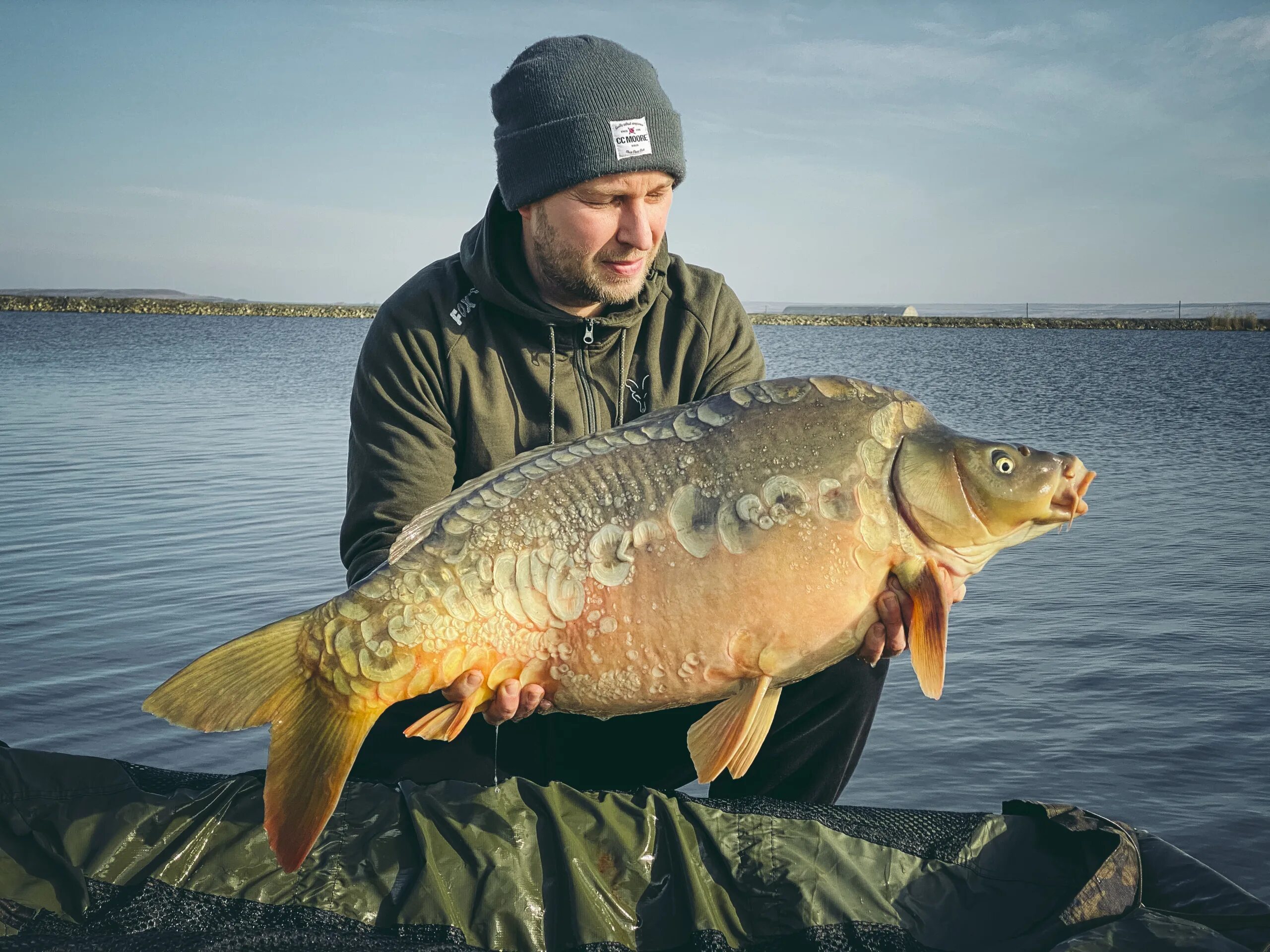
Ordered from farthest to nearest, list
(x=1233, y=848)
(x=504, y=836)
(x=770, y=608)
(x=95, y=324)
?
1. (x=95, y=324)
2. (x=1233, y=848)
3. (x=504, y=836)
4. (x=770, y=608)

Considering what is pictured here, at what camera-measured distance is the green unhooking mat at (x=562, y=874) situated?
2.50m

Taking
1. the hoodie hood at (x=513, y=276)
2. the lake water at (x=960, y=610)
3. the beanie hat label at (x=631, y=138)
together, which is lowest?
the lake water at (x=960, y=610)

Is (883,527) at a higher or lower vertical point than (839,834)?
higher

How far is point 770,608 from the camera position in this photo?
98.3 inches

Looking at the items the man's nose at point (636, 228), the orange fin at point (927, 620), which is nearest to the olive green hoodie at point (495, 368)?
the man's nose at point (636, 228)

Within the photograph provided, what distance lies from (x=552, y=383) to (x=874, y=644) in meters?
1.43

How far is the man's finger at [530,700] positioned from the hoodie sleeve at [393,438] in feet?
2.43

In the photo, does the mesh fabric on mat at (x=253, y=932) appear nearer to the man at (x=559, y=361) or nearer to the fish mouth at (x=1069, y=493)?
the man at (x=559, y=361)

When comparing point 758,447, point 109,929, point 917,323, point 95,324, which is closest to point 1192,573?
point 758,447

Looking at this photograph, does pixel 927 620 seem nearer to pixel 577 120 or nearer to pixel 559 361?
pixel 559 361

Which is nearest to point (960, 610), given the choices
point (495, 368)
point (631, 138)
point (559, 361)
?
point (559, 361)

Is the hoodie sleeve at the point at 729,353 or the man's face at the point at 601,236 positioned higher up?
the man's face at the point at 601,236

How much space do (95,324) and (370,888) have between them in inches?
2592

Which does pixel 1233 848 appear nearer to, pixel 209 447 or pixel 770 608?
pixel 770 608
